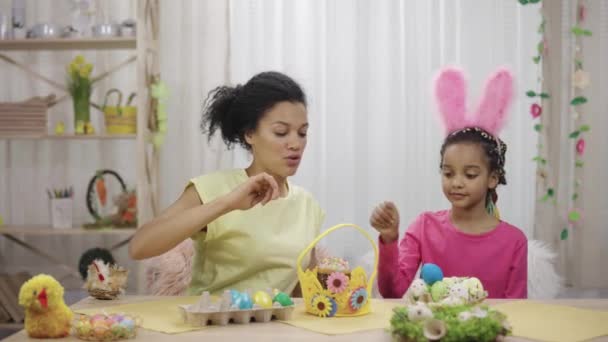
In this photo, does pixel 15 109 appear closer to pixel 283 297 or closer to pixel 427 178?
pixel 427 178

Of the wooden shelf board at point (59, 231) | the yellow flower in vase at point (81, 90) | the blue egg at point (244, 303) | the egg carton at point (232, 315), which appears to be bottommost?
the wooden shelf board at point (59, 231)

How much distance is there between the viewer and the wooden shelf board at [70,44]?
143 inches

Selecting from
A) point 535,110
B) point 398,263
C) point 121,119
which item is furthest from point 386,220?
point 121,119

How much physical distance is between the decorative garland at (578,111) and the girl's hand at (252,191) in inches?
90.0

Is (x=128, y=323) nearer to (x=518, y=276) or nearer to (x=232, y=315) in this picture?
(x=232, y=315)

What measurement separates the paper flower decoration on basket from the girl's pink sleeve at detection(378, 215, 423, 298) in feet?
2.13

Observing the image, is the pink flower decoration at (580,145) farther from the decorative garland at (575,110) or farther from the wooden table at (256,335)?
the wooden table at (256,335)

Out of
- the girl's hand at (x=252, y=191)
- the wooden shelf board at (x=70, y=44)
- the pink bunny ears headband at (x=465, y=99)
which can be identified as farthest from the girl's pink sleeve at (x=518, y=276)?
the wooden shelf board at (x=70, y=44)

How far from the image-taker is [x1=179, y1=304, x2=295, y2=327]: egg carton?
1.41 meters

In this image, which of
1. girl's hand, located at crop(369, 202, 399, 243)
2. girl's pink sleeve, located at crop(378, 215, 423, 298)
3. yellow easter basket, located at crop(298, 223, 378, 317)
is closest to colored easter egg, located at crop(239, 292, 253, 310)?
yellow easter basket, located at crop(298, 223, 378, 317)

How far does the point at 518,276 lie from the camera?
215cm

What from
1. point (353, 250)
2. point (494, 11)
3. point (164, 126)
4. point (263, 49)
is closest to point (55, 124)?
point (164, 126)

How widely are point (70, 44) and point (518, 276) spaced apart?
2.43 meters

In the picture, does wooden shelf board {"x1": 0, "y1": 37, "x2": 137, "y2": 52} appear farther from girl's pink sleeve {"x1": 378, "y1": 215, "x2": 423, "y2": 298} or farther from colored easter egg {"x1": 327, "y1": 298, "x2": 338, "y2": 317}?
colored easter egg {"x1": 327, "y1": 298, "x2": 338, "y2": 317}
